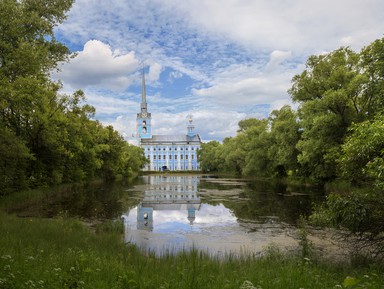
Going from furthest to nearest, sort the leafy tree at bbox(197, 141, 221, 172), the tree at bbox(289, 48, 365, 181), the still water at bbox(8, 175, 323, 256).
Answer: the leafy tree at bbox(197, 141, 221, 172)
the tree at bbox(289, 48, 365, 181)
the still water at bbox(8, 175, 323, 256)

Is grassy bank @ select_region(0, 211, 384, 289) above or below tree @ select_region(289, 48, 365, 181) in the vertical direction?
below

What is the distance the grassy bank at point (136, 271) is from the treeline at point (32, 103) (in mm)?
10732

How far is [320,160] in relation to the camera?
39812 mm

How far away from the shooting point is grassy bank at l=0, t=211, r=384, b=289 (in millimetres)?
7454

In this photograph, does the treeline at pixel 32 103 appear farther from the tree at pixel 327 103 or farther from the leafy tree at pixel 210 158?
the leafy tree at pixel 210 158

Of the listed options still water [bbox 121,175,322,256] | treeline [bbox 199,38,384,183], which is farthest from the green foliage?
treeline [bbox 199,38,384,183]

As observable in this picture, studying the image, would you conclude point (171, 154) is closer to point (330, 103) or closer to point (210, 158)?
point (210, 158)

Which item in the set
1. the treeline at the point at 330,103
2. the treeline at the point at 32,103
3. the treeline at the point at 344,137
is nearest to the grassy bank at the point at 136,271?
the treeline at the point at 344,137

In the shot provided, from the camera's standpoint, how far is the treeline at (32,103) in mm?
20656

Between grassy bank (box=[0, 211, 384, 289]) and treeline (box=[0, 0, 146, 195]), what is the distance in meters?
10.7

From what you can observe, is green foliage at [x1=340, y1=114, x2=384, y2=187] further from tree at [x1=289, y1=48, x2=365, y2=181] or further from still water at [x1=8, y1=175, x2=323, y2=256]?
tree at [x1=289, y1=48, x2=365, y2=181]

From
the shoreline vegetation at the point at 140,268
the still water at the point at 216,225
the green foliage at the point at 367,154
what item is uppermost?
the green foliage at the point at 367,154

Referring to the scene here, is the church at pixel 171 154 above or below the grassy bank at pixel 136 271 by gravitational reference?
above

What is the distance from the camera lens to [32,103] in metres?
23.4
